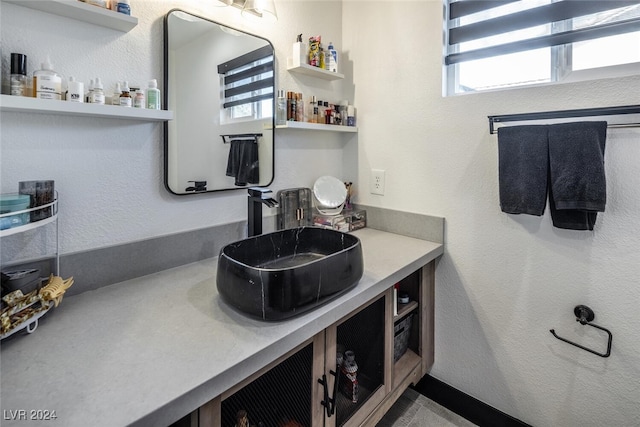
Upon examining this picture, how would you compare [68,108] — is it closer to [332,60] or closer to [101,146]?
[101,146]

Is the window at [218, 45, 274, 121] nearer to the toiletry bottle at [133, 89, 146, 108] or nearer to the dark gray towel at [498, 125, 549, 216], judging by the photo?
the toiletry bottle at [133, 89, 146, 108]

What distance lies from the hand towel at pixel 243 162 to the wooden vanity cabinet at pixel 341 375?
75 centimetres

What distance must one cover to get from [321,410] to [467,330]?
2.81 feet

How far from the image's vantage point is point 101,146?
3.39 feet

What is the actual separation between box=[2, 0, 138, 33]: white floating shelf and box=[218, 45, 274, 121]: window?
0.39 m

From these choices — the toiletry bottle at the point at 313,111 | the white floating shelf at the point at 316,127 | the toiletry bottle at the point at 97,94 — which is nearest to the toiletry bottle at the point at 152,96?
the toiletry bottle at the point at 97,94

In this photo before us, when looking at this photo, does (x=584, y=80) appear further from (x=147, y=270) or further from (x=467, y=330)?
(x=147, y=270)

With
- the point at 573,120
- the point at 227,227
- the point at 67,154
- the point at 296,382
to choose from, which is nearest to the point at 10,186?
the point at 67,154

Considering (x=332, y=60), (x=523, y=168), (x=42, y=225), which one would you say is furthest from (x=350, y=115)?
(x=42, y=225)

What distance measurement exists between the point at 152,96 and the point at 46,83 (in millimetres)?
263

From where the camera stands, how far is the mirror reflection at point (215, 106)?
1.18 meters

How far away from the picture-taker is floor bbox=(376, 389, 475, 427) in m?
1.50

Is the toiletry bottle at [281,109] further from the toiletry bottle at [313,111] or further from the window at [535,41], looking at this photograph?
the window at [535,41]

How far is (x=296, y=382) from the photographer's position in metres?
0.98
